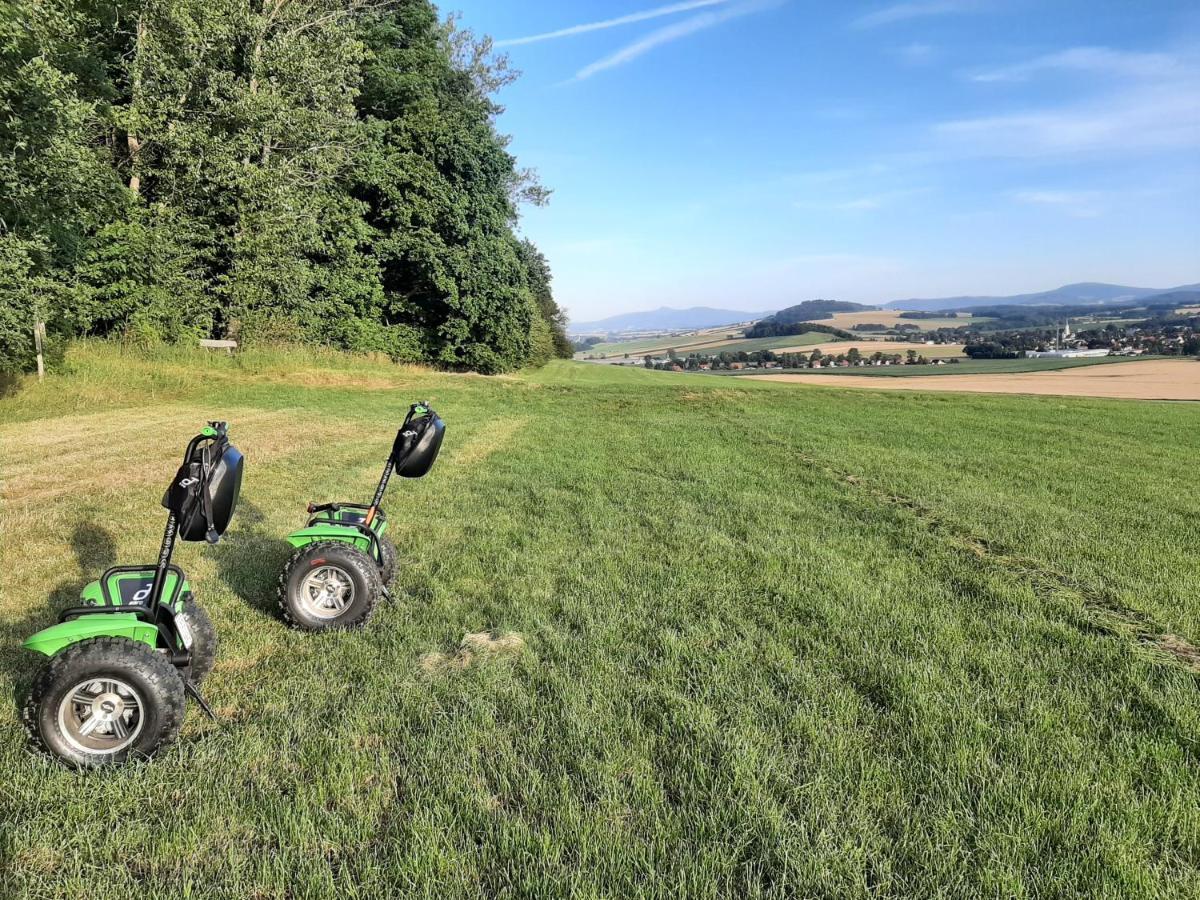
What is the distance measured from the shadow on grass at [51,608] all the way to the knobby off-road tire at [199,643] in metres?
0.82

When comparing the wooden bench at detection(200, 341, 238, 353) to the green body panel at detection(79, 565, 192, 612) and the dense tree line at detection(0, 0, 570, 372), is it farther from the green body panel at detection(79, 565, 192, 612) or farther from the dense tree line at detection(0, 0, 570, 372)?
the green body panel at detection(79, 565, 192, 612)

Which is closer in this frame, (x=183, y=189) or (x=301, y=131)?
(x=183, y=189)

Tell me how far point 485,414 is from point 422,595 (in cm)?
1364

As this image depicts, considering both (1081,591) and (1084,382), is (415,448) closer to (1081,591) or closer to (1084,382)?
(1081,591)

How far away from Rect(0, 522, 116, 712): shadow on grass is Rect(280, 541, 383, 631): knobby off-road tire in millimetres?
1349

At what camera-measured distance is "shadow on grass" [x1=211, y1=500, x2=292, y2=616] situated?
509 centimetres

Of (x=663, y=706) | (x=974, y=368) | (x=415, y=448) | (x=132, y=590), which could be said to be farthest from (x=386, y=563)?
(x=974, y=368)

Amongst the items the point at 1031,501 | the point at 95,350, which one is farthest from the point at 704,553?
the point at 95,350

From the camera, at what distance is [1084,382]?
39.5 metres

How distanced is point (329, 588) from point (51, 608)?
2.26 meters

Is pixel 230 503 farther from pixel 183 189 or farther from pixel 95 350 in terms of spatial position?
pixel 183 189

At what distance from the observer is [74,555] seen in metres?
5.91

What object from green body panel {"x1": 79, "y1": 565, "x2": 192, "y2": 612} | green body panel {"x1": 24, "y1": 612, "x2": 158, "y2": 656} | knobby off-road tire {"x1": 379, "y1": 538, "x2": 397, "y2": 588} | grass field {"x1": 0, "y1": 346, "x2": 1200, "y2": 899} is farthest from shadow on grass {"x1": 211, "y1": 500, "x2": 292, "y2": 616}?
green body panel {"x1": 24, "y1": 612, "x2": 158, "y2": 656}

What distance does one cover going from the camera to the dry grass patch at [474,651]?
154 inches
